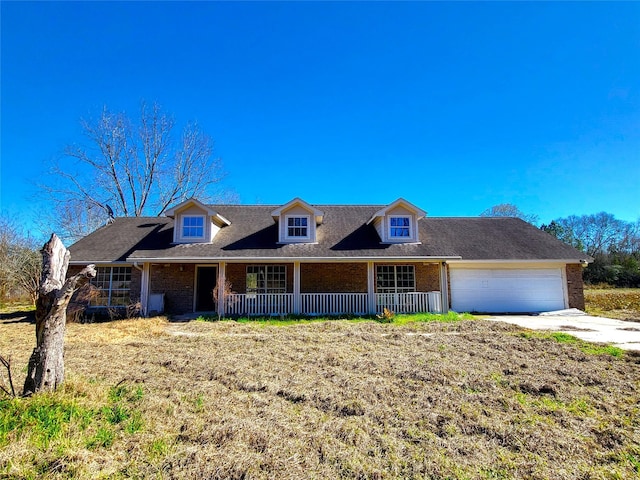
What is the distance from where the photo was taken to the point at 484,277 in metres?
15.6

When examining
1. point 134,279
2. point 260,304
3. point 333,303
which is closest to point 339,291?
point 333,303

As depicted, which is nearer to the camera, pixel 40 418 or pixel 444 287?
pixel 40 418

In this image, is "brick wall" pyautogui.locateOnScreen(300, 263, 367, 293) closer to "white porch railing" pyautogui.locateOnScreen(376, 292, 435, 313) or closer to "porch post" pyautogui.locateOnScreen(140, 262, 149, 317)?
"white porch railing" pyautogui.locateOnScreen(376, 292, 435, 313)

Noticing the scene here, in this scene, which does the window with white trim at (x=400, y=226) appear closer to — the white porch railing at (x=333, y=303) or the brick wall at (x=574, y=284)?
the white porch railing at (x=333, y=303)

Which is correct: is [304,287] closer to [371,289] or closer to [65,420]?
[371,289]

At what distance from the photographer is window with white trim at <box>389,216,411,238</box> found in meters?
15.7

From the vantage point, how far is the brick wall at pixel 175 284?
14.8m

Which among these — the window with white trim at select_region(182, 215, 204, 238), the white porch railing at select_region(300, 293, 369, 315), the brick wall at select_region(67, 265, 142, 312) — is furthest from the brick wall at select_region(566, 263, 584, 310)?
the brick wall at select_region(67, 265, 142, 312)

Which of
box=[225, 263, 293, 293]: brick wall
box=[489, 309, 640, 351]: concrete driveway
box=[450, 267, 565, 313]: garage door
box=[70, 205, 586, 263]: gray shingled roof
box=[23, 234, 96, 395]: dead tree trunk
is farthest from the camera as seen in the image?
box=[450, 267, 565, 313]: garage door

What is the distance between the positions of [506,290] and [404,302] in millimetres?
5163

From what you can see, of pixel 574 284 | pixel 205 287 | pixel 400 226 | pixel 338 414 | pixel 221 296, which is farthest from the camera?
pixel 205 287

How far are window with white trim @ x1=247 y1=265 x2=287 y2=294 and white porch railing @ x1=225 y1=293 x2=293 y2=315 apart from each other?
3.39 feet

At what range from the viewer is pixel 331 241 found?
15.5m

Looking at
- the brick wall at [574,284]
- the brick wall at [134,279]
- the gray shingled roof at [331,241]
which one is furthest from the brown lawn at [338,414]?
the brick wall at [574,284]
